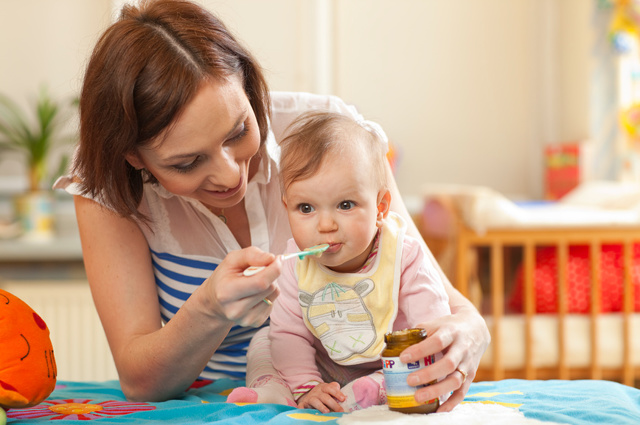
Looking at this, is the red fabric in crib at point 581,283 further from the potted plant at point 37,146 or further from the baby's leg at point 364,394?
the potted plant at point 37,146

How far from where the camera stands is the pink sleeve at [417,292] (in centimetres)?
111

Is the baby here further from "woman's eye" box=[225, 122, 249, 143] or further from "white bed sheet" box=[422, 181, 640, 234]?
"white bed sheet" box=[422, 181, 640, 234]

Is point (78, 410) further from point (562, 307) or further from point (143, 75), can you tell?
point (562, 307)

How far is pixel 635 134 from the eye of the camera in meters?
3.20

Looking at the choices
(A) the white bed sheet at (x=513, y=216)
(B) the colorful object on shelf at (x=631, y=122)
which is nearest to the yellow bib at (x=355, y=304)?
(A) the white bed sheet at (x=513, y=216)

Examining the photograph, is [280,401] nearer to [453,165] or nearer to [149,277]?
[149,277]

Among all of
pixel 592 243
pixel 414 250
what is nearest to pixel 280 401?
pixel 414 250

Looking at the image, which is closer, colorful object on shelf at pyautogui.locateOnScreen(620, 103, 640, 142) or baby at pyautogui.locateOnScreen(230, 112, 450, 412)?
baby at pyautogui.locateOnScreen(230, 112, 450, 412)

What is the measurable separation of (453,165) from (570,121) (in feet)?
2.34

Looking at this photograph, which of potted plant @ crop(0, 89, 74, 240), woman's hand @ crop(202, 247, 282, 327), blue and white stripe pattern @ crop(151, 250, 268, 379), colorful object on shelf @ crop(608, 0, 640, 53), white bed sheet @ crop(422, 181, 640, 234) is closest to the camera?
woman's hand @ crop(202, 247, 282, 327)

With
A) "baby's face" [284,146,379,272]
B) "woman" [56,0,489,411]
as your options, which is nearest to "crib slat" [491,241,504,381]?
"woman" [56,0,489,411]

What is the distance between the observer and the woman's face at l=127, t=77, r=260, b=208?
1.09 m

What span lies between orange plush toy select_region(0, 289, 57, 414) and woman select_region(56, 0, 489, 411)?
15 cm

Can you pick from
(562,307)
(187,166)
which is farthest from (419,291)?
(562,307)
